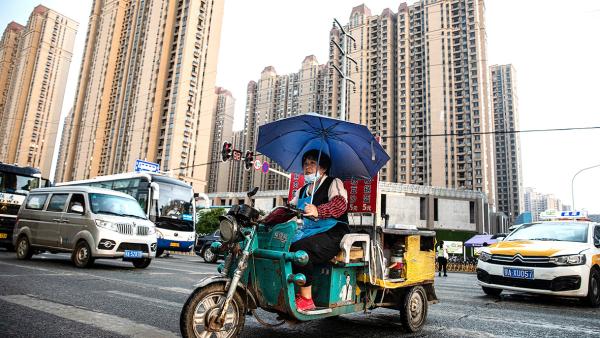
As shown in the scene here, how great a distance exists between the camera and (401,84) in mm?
81500

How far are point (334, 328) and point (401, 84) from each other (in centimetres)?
8354

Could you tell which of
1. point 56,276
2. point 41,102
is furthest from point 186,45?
point 56,276

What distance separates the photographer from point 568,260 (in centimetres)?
623

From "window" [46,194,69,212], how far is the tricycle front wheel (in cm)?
843

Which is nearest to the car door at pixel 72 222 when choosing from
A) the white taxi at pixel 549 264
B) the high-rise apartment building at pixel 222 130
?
the white taxi at pixel 549 264

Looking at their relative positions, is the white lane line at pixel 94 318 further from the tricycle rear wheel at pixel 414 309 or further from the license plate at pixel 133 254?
the license plate at pixel 133 254

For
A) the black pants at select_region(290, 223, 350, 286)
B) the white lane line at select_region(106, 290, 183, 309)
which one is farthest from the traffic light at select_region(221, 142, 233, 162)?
the black pants at select_region(290, 223, 350, 286)

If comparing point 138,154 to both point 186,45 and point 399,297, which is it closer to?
point 186,45

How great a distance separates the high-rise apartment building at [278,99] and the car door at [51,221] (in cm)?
7676

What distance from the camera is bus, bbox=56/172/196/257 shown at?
15164mm

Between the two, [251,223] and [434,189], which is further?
[434,189]

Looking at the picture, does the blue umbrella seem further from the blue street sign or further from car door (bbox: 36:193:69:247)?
the blue street sign

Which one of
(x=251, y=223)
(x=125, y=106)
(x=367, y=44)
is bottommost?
(x=251, y=223)

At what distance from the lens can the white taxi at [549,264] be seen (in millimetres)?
6176
